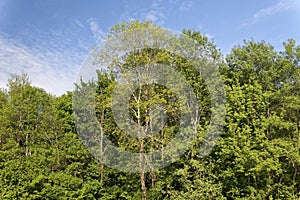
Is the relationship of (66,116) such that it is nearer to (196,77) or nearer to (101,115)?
(101,115)

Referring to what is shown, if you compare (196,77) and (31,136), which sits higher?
(196,77)

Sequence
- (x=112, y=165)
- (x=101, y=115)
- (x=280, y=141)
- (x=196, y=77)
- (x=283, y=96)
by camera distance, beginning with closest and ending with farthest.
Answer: (x=280, y=141), (x=283, y=96), (x=196, y=77), (x=112, y=165), (x=101, y=115)

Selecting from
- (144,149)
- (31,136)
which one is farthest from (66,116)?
(144,149)

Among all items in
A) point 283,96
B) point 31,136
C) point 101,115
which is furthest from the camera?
point 31,136

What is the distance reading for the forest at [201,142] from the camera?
14320mm

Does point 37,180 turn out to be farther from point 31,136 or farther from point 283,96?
point 283,96

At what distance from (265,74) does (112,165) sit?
9.99 metres

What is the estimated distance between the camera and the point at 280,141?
14141 millimetres

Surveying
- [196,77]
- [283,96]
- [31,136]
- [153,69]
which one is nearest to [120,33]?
[153,69]

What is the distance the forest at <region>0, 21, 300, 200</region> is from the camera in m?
14.3

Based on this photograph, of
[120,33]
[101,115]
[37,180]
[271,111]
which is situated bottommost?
[37,180]

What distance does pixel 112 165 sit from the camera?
18.4m

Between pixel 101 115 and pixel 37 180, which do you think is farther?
pixel 101 115

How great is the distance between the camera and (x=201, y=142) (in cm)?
1536
